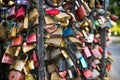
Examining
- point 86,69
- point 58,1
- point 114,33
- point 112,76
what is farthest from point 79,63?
point 114,33

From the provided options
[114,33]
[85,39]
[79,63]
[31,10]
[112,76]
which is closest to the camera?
[31,10]

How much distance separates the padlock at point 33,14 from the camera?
4.36 metres

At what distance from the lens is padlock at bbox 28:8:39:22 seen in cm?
436

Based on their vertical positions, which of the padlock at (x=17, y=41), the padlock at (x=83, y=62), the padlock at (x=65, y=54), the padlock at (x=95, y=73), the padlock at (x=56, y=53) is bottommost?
the padlock at (x=95, y=73)

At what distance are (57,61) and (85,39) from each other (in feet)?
4.00

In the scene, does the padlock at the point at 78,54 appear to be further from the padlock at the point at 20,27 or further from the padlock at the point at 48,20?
the padlock at the point at 20,27

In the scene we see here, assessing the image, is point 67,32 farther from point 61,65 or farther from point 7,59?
point 7,59

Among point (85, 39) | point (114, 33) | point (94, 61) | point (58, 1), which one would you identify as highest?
point (58, 1)

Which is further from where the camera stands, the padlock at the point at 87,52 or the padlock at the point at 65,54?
the padlock at the point at 87,52

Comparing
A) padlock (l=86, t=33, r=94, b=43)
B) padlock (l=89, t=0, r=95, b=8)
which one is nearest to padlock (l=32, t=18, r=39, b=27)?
padlock (l=86, t=33, r=94, b=43)

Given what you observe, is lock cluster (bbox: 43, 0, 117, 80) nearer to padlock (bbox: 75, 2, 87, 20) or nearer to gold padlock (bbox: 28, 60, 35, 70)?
padlock (bbox: 75, 2, 87, 20)

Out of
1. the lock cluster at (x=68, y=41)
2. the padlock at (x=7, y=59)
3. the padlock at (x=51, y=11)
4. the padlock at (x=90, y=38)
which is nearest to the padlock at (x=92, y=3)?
the lock cluster at (x=68, y=41)

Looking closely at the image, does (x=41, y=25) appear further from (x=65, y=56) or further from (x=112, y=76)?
(x=112, y=76)

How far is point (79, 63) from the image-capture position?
5.38m
